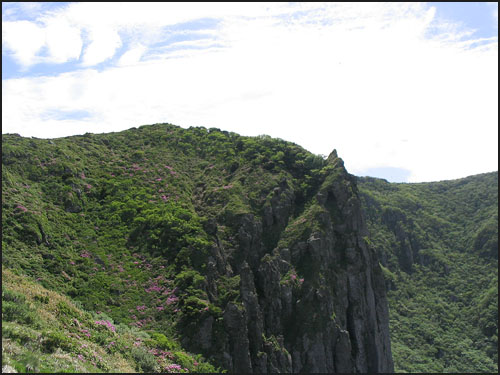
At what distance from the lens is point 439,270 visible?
121812 mm

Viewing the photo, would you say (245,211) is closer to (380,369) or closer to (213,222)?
(213,222)

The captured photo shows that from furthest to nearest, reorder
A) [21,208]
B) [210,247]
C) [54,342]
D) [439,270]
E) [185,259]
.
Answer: [439,270] → [210,247] → [185,259] → [21,208] → [54,342]

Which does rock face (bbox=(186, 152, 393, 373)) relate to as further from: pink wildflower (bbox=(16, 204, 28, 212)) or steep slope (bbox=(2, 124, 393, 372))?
pink wildflower (bbox=(16, 204, 28, 212))

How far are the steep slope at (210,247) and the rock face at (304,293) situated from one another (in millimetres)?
168

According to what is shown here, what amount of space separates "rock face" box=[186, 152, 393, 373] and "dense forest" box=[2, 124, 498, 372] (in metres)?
0.18

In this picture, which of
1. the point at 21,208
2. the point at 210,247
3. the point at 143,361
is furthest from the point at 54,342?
the point at 210,247

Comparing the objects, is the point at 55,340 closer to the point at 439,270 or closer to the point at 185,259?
the point at 185,259

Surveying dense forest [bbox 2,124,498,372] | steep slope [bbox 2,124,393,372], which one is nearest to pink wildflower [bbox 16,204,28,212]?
steep slope [bbox 2,124,393,372]

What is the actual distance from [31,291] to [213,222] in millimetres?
27136

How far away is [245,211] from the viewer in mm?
50000

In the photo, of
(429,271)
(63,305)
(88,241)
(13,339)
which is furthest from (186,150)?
(429,271)

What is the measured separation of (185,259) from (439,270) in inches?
4413

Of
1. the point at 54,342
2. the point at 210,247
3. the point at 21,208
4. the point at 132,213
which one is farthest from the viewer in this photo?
the point at 132,213

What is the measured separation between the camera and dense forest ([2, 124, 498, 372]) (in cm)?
2186
